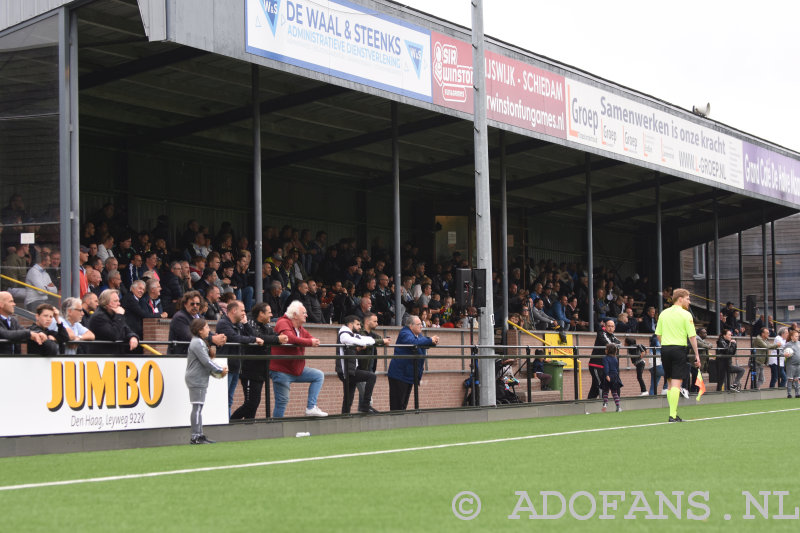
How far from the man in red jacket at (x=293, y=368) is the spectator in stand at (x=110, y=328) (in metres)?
2.40

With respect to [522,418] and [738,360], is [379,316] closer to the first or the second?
[522,418]

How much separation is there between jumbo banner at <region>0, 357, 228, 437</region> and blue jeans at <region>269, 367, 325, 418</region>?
92 centimetres

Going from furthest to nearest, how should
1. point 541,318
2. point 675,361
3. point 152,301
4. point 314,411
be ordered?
point 541,318 < point 152,301 < point 675,361 < point 314,411

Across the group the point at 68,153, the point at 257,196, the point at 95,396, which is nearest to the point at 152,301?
the point at 68,153

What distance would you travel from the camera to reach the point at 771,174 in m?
39.3

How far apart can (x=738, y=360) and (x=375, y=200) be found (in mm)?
11047

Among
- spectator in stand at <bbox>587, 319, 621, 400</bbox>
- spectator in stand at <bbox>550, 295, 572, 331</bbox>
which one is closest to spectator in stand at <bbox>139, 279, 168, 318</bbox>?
spectator in stand at <bbox>587, 319, 621, 400</bbox>

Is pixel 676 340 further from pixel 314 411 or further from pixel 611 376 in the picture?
pixel 611 376

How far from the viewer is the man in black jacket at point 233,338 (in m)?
15.5

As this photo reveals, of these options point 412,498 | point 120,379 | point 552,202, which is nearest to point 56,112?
point 120,379

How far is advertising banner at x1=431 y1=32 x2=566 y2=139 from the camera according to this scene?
78.0 feet

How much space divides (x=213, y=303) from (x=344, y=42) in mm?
5785

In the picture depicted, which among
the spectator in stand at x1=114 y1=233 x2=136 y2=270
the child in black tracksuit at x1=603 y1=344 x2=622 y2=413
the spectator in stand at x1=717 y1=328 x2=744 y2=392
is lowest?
the spectator in stand at x1=717 y1=328 x2=744 y2=392

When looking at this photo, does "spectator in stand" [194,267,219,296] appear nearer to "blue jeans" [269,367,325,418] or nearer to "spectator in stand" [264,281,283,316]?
"spectator in stand" [264,281,283,316]
